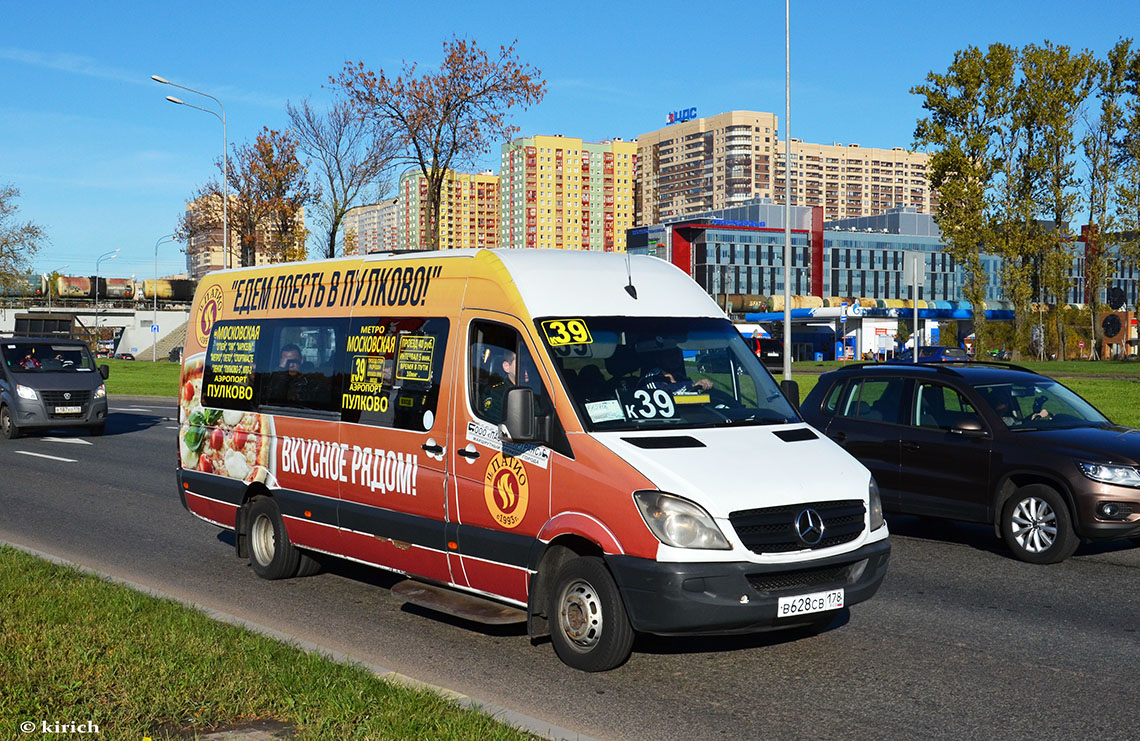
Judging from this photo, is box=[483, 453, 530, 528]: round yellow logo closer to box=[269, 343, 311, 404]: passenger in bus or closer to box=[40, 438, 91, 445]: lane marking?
box=[269, 343, 311, 404]: passenger in bus

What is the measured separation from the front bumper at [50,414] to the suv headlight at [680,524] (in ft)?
66.7

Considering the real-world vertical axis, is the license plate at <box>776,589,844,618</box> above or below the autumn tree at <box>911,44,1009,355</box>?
below

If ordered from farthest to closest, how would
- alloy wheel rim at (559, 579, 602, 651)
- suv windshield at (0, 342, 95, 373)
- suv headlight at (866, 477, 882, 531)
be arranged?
1. suv windshield at (0, 342, 95, 373)
2. suv headlight at (866, 477, 882, 531)
3. alloy wheel rim at (559, 579, 602, 651)

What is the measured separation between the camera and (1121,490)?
9484 millimetres

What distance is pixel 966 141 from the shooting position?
167 ft

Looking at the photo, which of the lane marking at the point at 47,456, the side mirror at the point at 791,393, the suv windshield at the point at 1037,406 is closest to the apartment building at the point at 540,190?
the lane marking at the point at 47,456

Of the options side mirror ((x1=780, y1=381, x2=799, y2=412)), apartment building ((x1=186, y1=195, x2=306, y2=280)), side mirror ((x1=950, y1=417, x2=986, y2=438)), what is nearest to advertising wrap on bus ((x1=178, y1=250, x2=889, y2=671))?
side mirror ((x1=780, y1=381, x2=799, y2=412))

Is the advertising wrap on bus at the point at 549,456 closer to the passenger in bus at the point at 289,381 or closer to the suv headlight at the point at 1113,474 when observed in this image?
the passenger in bus at the point at 289,381

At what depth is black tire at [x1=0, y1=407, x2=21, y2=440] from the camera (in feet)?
77.0

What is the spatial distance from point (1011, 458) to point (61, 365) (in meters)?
20.0

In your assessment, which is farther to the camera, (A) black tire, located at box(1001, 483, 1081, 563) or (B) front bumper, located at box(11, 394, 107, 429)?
(B) front bumper, located at box(11, 394, 107, 429)

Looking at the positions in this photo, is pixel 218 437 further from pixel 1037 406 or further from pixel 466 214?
pixel 466 214

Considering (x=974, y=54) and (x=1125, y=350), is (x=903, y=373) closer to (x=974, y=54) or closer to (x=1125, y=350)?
(x=974, y=54)

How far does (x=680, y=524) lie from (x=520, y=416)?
1.11 meters
